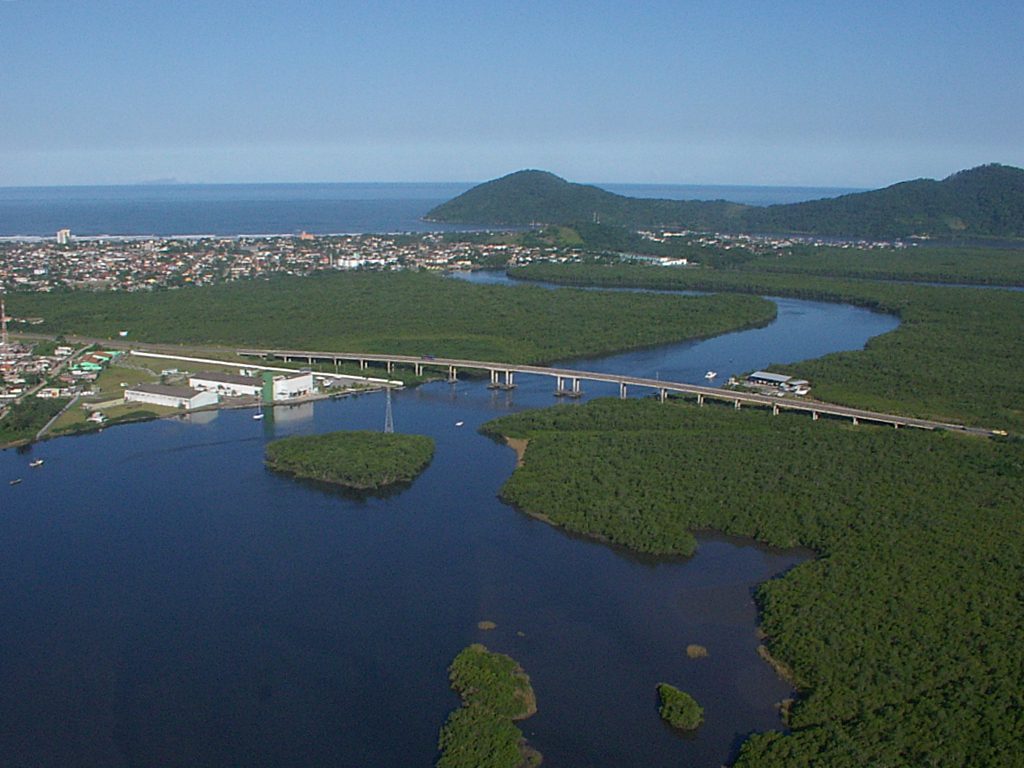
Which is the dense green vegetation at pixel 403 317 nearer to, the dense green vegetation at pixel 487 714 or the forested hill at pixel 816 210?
the dense green vegetation at pixel 487 714

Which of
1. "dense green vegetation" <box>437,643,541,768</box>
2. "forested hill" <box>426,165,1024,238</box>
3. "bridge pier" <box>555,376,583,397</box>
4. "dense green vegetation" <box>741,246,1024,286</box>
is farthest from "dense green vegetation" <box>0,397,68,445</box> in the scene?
"forested hill" <box>426,165,1024,238</box>

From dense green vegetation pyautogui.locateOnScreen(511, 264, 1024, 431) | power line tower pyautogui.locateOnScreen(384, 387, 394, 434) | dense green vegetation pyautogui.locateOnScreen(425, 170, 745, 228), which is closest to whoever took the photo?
power line tower pyautogui.locateOnScreen(384, 387, 394, 434)

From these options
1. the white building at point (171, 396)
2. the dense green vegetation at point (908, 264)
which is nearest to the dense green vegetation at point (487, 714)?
the white building at point (171, 396)

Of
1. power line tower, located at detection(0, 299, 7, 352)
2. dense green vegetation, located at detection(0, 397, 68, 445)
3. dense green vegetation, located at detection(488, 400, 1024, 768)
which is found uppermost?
dense green vegetation, located at detection(488, 400, 1024, 768)

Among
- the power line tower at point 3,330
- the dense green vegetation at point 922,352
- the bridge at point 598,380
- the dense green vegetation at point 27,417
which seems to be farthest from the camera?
the power line tower at point 3,330

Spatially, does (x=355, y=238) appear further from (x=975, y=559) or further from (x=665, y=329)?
(x=975, y=559)

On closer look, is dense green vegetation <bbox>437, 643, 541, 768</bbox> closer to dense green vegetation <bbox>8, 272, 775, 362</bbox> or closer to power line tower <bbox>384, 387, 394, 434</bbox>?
power line tower <bbox>384, 387, 394, 434</bbox>

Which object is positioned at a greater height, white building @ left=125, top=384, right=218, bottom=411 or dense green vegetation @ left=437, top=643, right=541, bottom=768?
dense green vegetation @ left=437, top=643, right=541, bottom=768
